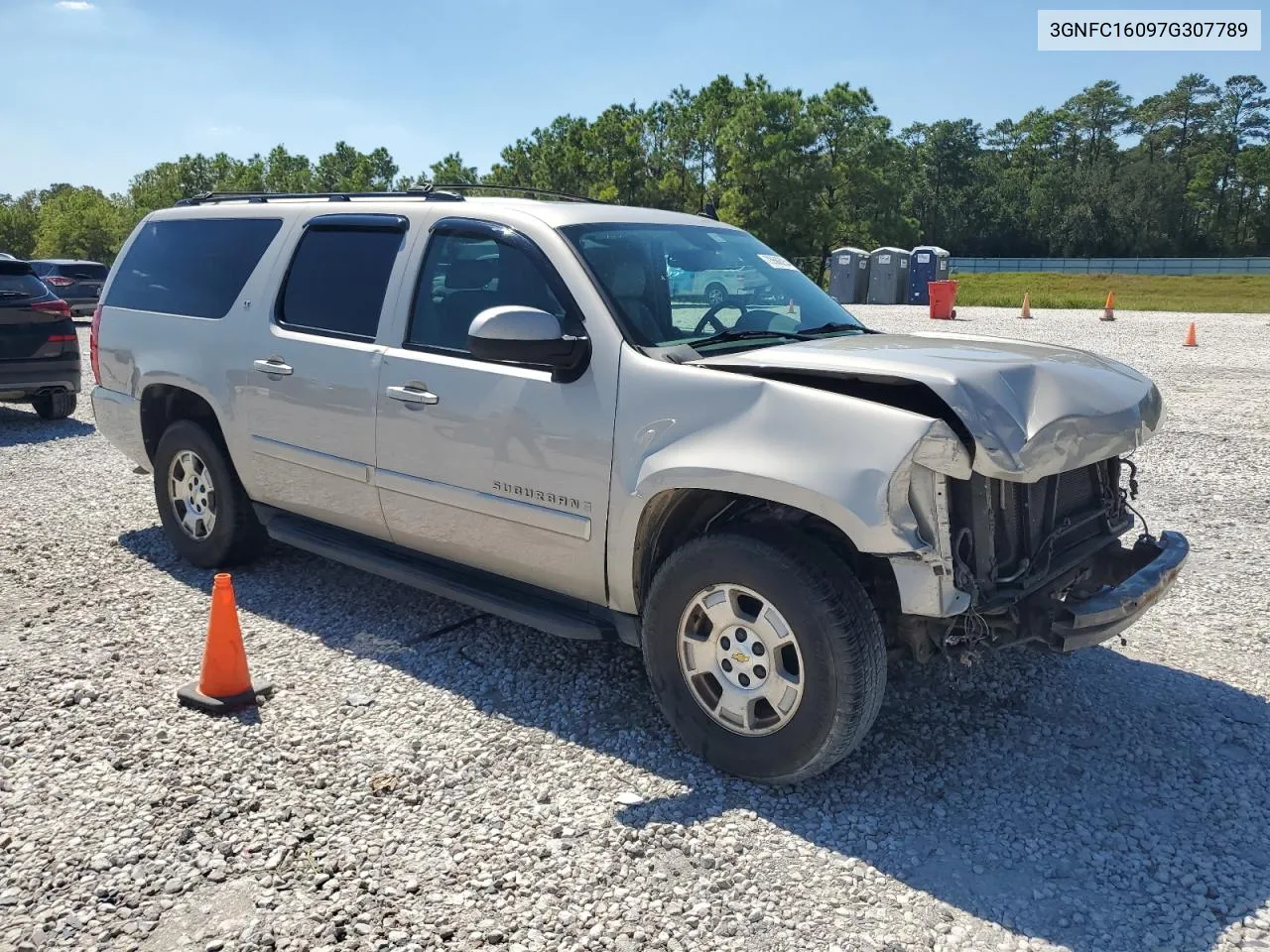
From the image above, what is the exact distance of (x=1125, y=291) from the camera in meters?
55.0

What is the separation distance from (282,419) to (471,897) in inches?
113

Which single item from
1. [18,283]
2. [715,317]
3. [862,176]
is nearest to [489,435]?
[715,317]

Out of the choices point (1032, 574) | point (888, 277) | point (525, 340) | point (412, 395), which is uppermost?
point (888, 277)

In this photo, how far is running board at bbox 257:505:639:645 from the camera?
4023 millimetres

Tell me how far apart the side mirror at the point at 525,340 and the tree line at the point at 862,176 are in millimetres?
10100

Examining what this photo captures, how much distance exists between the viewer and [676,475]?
358 centimetres

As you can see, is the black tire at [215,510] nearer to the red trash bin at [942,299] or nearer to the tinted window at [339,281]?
the tinted window at [339,281]

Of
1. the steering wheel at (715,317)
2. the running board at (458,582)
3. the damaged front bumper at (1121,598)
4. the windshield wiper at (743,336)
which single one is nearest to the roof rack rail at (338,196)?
the steering wheel at (715,317)

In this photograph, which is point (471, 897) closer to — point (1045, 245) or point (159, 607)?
point (159, 607)

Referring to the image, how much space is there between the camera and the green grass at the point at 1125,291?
35.5 metres

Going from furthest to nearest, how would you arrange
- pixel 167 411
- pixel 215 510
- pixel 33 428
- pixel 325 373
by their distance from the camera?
pixel 33 428 → pixel 167 411 → pixel 215 510 → pixel 325 373

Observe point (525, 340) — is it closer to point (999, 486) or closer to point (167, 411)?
point (999, 486)

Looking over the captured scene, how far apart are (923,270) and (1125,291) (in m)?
26.1

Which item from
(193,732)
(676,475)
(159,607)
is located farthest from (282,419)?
(676,475)
